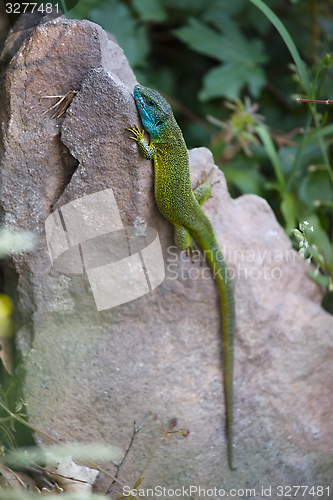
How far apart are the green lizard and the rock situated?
0.07m

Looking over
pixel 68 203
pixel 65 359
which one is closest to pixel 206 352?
pixel 65 359

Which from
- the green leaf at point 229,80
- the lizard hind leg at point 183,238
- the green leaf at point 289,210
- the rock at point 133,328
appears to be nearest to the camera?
the rock at point 133,328

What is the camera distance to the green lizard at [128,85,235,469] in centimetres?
266

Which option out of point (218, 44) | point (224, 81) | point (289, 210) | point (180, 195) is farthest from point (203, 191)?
point (218, 44)

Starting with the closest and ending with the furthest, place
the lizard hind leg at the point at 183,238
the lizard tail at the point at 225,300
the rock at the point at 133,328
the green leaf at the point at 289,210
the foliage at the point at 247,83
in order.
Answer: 1. the rock at the point at 133,328
2. the lizard hind leg at the point at 183,238
3. the lizard tail at the point at 225,300
4. the green leaf at the point at 289,210
5. the foliage at the point at 247,83

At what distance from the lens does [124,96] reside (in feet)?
8.23

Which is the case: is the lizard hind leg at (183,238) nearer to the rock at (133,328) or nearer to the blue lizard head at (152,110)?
the rock at (133,328)

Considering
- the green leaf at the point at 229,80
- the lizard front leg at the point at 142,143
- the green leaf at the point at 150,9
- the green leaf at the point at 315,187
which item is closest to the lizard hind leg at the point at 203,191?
the lizard front leg at the point at 142,143

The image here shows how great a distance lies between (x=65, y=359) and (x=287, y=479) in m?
1.69

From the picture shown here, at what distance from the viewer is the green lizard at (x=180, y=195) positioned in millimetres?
2662

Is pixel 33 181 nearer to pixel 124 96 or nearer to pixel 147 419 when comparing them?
pixel 124 96

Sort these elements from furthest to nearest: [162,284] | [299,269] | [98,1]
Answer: [98,1]
[299,269]
[162,284]

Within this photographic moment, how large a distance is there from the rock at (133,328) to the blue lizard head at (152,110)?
95mm

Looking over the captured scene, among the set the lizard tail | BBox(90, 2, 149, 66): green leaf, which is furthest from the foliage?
the lizard tail
